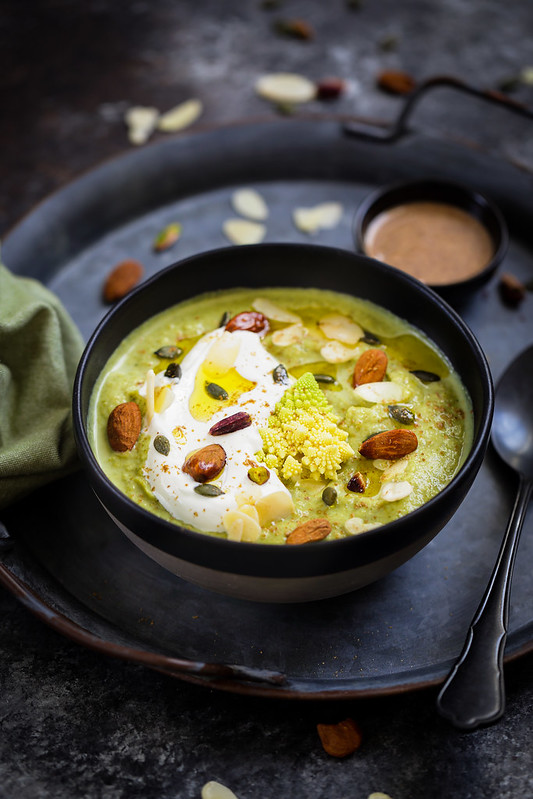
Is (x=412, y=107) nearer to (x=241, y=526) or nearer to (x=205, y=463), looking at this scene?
(x=205, y=463)

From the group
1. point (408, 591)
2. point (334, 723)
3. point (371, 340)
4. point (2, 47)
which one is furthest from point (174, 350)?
point (2, 47)

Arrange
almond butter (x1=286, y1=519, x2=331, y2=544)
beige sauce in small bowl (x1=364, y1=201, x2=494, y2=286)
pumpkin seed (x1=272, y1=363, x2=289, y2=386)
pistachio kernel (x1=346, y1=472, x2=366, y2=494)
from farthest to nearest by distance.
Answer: beige sauce in small bowl (x1=364, y1=201, x2=494, y2=286), pumpkin seed (x1=272, y1=363, x2=289, y2=386), pistachio kernel (x1=346, y1=472, x2=366, y2=494), almond butter (x1=286, y1=519, x2=331, y2=544)

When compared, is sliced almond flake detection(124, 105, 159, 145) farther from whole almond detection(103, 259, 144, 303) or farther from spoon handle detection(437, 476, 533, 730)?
spoon handle detection(437, 476, 533, 730)

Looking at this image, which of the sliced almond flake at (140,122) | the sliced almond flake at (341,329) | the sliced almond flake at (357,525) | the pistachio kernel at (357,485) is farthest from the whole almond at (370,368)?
the sliced almond flake at (140,122)

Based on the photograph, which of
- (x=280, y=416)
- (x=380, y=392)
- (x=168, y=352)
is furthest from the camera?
(x=168, y=352)

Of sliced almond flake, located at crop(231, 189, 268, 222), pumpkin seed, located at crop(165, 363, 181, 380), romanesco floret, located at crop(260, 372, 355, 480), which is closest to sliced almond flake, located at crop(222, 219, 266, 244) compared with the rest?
sliced almond flake, located at crop(231, 189, 268, 222)

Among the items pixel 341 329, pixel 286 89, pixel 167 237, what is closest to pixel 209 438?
pixel 341 329

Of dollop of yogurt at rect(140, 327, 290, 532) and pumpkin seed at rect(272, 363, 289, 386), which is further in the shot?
pumpkin seed at rect(272, 363, 289, 386)
